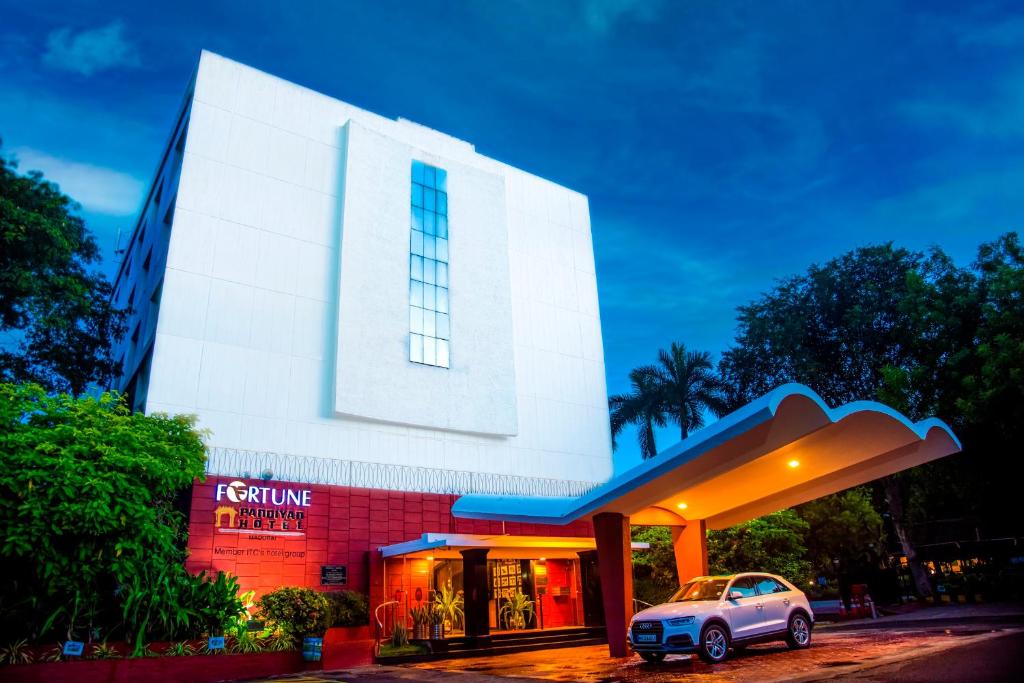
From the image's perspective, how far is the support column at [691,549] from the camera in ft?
58.6

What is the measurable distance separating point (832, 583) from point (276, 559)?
28.6 m

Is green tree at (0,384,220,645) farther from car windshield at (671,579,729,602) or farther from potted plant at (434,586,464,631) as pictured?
car windshield at (671,579,729,602)

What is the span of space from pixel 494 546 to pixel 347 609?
480 cm

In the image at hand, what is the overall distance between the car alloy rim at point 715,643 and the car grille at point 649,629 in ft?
2.58

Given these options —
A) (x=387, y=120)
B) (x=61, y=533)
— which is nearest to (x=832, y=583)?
(x=387, y=120)

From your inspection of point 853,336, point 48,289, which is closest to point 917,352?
point 853,336

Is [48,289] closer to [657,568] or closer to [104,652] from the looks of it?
[104,652]

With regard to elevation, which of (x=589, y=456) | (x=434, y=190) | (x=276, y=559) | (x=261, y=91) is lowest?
(x=276, y=559)

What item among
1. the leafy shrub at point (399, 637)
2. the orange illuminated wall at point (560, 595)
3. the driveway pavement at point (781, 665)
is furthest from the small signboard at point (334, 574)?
the orange illuminated wall at point (560, 595)

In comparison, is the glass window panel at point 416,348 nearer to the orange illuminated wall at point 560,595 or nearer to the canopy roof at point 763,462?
the orange illuminated wall at point 560,595

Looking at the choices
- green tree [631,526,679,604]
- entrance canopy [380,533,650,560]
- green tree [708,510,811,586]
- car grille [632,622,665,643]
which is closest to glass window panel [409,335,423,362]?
entrance canopy [380,533,650,560]

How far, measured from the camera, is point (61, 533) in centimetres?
1298

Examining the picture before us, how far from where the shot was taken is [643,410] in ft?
136

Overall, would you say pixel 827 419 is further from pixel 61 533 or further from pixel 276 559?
pixel 276 559
